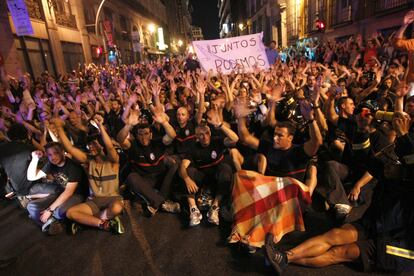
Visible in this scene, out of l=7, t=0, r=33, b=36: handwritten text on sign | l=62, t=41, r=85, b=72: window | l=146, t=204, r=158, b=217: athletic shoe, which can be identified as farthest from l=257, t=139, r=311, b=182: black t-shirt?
l=62, t=41, r=85, b=72: window

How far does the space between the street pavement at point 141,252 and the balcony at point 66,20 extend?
19.0 m

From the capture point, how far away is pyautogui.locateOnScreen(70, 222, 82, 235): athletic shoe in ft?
12.9

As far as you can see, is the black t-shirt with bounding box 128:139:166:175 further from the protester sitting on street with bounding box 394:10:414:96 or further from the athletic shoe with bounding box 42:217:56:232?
the protester sitting on street with bounding box 394:10:414:96

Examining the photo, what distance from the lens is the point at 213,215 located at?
3846mm

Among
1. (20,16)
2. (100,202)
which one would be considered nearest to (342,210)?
(100,202)

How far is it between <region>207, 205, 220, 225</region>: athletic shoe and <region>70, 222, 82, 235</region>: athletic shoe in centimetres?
177

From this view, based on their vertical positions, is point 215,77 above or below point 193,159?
above

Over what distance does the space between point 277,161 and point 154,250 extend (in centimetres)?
183

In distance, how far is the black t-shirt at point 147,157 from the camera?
436 centimetres

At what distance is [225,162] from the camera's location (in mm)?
4312

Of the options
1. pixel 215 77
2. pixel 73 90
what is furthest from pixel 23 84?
pixel 215 77

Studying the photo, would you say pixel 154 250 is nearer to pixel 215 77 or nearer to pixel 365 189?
pixel 365 189

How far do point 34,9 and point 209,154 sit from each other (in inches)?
688

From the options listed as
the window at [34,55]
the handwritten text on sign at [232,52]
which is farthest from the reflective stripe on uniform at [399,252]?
the window at [34,55]
